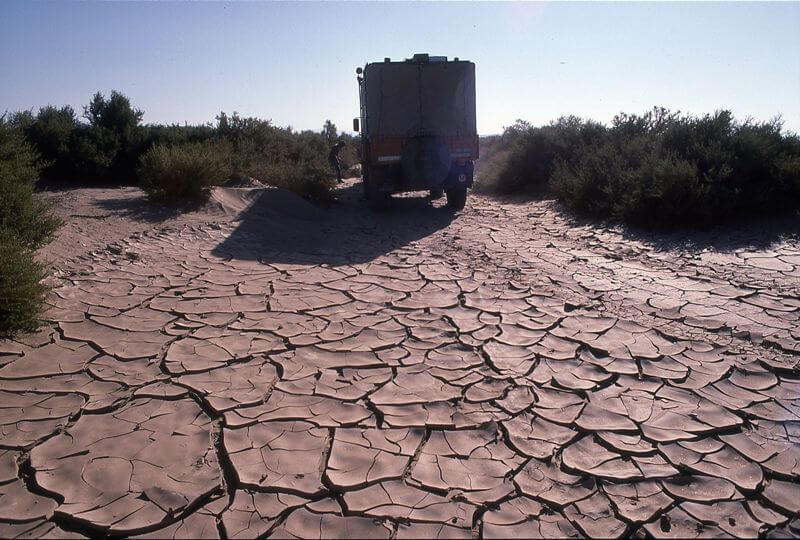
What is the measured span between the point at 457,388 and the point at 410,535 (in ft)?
4.83

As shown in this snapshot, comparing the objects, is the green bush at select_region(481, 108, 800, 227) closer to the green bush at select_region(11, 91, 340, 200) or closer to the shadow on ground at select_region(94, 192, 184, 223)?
the green bush at select_region(11, 91, 340, 200)

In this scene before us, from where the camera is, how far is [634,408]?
3.50 meters

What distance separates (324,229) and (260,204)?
144cm

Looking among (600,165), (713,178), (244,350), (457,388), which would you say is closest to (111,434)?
(244,350)

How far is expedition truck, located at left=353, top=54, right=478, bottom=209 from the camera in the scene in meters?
10.4

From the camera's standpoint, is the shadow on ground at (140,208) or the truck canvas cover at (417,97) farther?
the truck canvas cover at (417,97)

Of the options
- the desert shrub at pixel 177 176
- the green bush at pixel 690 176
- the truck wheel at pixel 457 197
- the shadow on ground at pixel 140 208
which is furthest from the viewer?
the truck wheel at pixel 457 197

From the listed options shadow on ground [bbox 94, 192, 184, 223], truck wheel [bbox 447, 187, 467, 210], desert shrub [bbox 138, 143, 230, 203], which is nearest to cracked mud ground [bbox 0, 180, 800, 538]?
shadow on ground [bbox 94, 192, 184, 223]

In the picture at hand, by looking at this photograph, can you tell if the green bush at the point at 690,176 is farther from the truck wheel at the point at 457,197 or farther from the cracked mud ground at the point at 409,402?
the truck wheel at the point at 457,197

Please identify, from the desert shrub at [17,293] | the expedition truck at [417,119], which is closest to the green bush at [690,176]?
the expedition truck at [417,119]

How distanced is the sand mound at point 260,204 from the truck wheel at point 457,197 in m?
2.85

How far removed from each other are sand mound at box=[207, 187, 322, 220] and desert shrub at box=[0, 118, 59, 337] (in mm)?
3035

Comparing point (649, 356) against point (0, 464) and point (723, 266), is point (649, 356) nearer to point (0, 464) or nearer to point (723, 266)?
point (723, 266)

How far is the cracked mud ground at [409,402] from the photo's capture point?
259 centimetres
